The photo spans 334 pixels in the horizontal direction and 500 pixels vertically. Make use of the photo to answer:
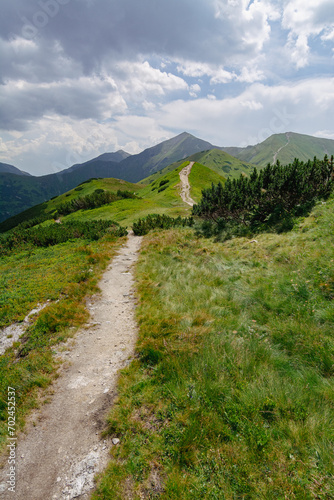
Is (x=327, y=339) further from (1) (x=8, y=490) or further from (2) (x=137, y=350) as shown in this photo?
(1) (x=8, y=490)

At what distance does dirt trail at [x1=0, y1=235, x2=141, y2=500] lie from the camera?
3.50 metres

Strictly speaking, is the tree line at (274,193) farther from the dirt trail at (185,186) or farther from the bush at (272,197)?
the dirt trail at (185,186)

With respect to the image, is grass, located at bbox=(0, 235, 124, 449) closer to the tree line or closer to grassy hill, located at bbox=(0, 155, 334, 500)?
grassy hill, located at bbox=(0, 155, 334, 500)

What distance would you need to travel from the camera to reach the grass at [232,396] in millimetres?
3174

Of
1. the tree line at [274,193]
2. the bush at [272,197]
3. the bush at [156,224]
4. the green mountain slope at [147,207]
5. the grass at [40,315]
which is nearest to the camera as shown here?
the grass at [40,315]

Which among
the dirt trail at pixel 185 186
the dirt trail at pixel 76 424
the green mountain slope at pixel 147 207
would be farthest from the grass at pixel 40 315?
the dirt trail at pixel 185 186

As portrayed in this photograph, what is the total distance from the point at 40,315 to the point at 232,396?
719cm

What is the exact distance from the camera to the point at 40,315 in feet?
25.9

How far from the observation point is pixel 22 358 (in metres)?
6.27

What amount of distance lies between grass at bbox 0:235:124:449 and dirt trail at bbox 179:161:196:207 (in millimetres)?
37556

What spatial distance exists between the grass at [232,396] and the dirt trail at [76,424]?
1.24 ft

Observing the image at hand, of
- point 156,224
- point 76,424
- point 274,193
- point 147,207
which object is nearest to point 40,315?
point 76,424

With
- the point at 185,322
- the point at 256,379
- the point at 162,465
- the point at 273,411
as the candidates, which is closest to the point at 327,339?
the point at 256,379

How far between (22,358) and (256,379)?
6617 millimetres
